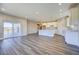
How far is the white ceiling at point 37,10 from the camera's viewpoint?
7.70 ft

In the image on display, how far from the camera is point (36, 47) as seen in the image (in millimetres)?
2404

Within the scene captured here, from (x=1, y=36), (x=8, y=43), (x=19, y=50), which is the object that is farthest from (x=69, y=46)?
(x=1, y=36)

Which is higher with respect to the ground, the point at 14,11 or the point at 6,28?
the point at 14,11

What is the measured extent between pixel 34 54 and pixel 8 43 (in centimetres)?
70

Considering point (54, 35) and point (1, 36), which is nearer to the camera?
point (1, 36)

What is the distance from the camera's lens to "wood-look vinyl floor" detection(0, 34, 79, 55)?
233 cm

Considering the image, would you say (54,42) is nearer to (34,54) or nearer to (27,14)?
(34,54)

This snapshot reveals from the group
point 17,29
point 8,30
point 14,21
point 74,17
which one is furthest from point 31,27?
point 74,17

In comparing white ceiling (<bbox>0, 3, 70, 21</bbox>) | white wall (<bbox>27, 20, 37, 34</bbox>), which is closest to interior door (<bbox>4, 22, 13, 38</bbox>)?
white ceiling (<bbox>0, 3, 70, 21</bbox>)

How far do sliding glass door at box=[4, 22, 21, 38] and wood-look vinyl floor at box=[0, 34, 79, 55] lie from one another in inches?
5.4

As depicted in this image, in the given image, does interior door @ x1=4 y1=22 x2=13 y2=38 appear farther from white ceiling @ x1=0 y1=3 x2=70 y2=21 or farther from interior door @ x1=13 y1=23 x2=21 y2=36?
white ceiling @ x1=0 y1=3 x2=70 y2=21

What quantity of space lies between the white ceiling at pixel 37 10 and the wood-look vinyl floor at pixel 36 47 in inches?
23.2

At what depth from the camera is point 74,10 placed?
2314 mm

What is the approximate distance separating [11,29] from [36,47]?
0.82 meters
